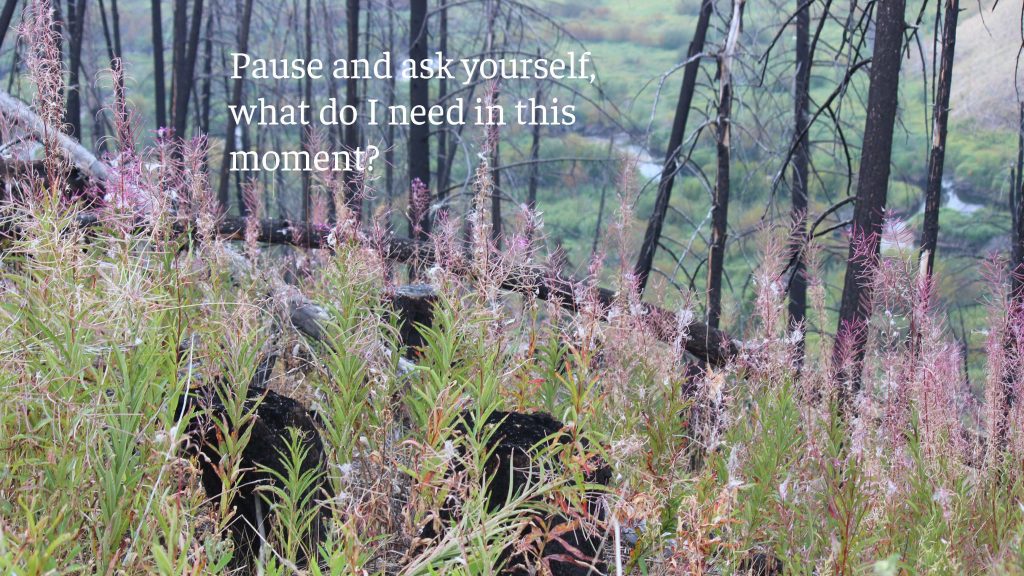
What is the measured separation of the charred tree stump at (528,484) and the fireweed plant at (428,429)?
0.05 metres

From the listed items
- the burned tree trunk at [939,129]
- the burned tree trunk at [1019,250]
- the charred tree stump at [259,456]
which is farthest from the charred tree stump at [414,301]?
the burned tree trunk at [939,129]

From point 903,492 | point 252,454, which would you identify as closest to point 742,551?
point 903,492

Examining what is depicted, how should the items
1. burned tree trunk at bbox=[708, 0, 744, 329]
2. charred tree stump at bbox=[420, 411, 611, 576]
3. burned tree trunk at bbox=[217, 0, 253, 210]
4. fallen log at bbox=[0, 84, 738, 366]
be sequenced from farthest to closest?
burned tree trunk at bbox=[217, 0, 253, 210], burned tree trunk at bbox=[708, 0, 744, 329], fallen log at bbox=[0, 84, 738, 366], charred tree stump at bbox=[420, 411, 611, 576]

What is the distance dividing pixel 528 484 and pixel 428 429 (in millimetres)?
340

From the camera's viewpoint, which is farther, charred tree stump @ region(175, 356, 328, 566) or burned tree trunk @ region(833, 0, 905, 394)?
burned tree trunk @ region(833, 0, 905, 394)

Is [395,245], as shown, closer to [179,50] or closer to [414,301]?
[414,301]

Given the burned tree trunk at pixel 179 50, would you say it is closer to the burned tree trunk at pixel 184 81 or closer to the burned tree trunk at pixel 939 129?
the burned tree trunk at pixel 184 81

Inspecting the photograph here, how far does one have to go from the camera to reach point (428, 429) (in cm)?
247

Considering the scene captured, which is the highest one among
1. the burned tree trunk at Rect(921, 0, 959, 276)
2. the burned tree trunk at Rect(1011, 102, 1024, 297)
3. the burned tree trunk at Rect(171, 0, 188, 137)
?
the burned tree trunk at Rect(171, 0, 188, 137)

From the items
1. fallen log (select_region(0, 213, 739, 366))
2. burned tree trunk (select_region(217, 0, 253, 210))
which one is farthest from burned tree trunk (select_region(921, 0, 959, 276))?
burned tree trunk (select_region(217, 0, 253, 210))

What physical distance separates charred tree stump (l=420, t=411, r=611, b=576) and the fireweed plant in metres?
0.05

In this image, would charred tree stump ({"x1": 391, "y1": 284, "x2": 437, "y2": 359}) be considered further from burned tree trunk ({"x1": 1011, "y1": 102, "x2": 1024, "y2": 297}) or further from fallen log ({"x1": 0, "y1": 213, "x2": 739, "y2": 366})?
burned tree trunk ({"x1": 1011, "y1": 102, "x2": 1024, "y2": 297})

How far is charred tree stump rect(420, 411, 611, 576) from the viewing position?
2551 mm

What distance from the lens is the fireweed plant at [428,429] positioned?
2240 millimetres
